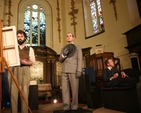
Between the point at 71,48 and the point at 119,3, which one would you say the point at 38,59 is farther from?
the point at 71,48

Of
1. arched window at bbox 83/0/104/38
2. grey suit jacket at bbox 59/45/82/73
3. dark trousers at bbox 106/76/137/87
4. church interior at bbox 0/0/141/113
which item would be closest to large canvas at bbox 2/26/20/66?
grey suit jacket at bbox 59/45/82/73

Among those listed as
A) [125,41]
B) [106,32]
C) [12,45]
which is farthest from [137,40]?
[12,45]

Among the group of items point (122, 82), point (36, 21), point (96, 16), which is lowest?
point (122, 82)

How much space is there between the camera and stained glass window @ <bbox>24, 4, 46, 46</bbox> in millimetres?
8742

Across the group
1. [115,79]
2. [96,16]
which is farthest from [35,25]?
[115,79]

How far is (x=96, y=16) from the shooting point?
801 centimetres

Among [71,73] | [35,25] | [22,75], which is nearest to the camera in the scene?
[22,75]

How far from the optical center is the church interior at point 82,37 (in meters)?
4.30

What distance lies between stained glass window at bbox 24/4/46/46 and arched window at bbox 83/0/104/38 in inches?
112

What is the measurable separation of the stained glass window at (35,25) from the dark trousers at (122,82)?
6477 millimetres

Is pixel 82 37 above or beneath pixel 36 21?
beneath

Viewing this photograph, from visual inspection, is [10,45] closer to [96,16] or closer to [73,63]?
[73,63]

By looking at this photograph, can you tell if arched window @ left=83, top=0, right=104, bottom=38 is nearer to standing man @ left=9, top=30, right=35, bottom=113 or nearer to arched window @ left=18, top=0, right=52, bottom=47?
arched window @ left=18, top=0, right=52, bottom=47

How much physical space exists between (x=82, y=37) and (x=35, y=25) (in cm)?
323
